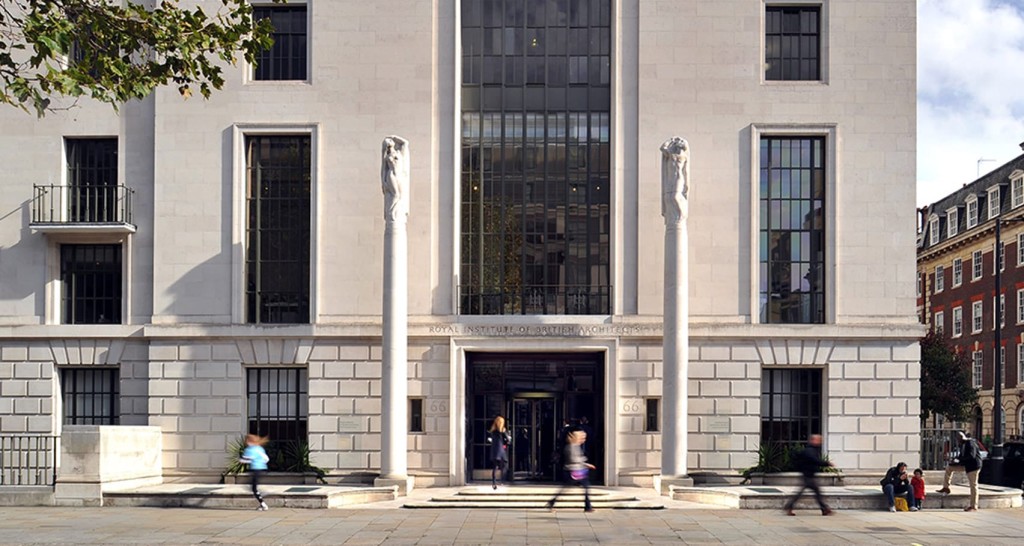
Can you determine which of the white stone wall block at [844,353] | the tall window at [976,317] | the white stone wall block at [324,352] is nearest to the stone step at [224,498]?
the white stone wall block at [324,352]

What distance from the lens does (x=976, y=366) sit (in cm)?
7069

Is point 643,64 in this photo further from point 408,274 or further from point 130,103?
point 130,103

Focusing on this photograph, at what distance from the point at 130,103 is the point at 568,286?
12.5 m

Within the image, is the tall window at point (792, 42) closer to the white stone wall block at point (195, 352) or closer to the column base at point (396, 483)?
the column base at point (396, 483)

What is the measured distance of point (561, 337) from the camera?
2852 cm

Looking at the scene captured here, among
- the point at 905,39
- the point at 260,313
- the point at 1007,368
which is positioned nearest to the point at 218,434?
the point at 260,313

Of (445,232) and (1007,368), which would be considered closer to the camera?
(445,232)

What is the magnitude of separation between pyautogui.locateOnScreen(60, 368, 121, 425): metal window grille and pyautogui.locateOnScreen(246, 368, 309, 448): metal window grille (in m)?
3.60

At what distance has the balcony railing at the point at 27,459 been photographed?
2762 centimetres

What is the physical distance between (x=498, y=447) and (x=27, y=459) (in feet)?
38.2

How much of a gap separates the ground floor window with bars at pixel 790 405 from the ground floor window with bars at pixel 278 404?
39.0ft

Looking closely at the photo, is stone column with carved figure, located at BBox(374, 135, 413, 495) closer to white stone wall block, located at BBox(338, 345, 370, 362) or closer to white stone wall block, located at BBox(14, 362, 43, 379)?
white stone wall block, located at BBox(338, 345, 370, 362)

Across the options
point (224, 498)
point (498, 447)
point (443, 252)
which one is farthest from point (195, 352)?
point (498, 447)

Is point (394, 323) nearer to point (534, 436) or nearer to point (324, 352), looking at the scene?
point (324, 352)
